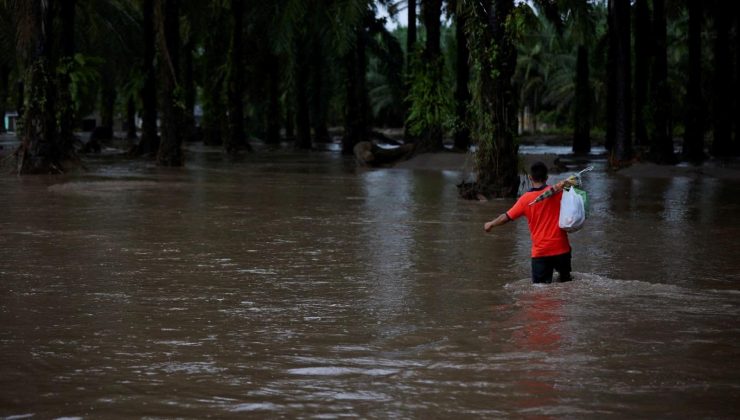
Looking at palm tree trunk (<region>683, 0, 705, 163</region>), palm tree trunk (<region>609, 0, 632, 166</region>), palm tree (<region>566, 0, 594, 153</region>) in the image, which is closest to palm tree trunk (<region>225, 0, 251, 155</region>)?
palm tree (<region>566, 0, 594, 153</region>)

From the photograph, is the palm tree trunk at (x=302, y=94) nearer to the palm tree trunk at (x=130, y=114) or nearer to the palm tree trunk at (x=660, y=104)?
the palm tree trunk at (x=130, y=114)

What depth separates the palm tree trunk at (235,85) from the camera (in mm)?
36938

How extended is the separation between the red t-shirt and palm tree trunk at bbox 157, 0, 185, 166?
67.8 feet

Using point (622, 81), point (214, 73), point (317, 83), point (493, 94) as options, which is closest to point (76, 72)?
point (493, 94)

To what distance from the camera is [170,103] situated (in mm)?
28672

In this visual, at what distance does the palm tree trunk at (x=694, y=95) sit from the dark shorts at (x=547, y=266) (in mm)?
21370

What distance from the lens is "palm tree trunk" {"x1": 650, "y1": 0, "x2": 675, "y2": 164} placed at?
27672 millimetres

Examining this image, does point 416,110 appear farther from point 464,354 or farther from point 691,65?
point 464,354

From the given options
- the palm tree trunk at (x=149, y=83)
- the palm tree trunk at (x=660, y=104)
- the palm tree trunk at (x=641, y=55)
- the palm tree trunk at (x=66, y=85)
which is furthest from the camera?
the palm tree trunk at (x=641, y=55)

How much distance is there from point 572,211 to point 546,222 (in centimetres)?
31

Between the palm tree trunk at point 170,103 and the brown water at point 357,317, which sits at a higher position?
the palm tree trunk at point 170,103

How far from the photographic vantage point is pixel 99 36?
40.0 m

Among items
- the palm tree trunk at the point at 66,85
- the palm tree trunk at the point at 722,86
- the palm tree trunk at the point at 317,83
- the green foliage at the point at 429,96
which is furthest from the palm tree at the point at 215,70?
the palm tree trunk at the point at 722,86

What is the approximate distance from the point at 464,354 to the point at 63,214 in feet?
32.3
